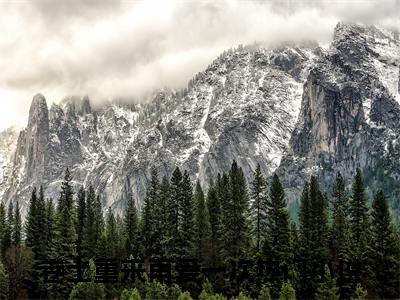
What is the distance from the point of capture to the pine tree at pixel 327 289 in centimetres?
8038

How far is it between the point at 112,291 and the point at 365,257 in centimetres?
3514

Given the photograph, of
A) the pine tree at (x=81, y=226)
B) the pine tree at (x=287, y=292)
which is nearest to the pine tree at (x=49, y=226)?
the pine tree at (x=81, y=226)

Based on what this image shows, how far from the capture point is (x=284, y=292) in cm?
7856

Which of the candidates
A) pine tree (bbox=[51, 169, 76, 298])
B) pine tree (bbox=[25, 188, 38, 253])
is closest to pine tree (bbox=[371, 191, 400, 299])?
pine tree (bbox=[51, 169, 76, 298])

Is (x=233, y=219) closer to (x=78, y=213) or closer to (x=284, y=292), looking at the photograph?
(x=284, y=292)

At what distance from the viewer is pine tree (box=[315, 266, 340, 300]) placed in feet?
264

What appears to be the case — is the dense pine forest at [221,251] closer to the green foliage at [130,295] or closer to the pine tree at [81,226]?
the green foliage at [130,295]

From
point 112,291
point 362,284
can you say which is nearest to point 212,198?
point 112,291

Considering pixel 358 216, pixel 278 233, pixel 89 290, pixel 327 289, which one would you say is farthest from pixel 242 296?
pixel 358 216

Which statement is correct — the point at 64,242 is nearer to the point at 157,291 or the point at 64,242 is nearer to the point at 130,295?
the point at 130,295

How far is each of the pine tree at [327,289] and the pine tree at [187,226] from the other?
21.7 m

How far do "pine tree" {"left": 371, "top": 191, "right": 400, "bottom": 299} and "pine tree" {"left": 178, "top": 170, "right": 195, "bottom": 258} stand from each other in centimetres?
2531

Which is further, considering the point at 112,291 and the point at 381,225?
the point at 112,291

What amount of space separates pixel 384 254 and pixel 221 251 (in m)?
21.3
